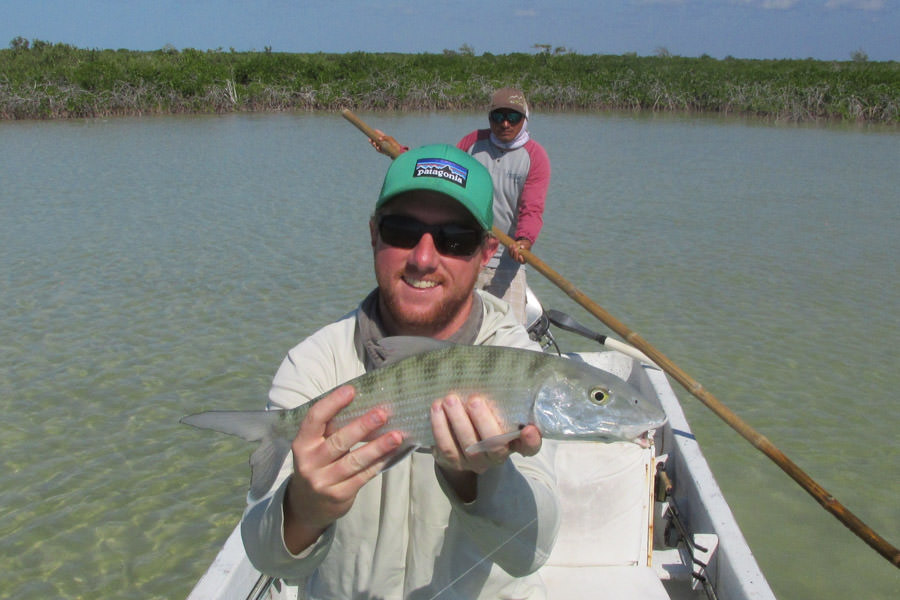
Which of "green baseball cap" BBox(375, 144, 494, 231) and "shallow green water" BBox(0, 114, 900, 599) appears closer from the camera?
"green baseball cap" BBox(375, 144, 494, 231)

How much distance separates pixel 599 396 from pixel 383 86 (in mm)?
45233

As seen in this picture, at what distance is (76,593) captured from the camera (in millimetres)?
5332

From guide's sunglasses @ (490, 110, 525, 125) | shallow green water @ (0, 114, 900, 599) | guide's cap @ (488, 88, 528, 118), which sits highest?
guide's cap @ (488, 88, 528, 118)

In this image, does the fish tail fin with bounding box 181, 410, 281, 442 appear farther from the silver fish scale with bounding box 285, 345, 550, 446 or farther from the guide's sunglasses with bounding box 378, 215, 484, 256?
the guide's sunglasses with bounding box 378, 215, 484, 256

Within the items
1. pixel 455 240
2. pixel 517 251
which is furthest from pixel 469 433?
pixel 517 251

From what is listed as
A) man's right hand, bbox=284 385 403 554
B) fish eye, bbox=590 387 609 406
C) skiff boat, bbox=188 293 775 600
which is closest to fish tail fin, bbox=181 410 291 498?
man's right hand, bbox=284 385 403 554

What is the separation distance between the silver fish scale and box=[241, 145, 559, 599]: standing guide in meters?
0.06

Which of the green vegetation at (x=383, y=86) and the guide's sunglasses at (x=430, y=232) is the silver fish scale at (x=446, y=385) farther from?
the green vegetation at (x=383, y=86)

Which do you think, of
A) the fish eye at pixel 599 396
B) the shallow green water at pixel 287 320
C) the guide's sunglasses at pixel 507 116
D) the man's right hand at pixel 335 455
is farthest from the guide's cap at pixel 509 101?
the man's right hand at pixel 335 455

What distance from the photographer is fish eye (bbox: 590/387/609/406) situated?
7.56 ft

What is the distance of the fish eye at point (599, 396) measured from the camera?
230cm

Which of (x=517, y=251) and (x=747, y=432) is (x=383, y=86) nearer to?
(x=517, y=251)

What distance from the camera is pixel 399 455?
2248 millimetres

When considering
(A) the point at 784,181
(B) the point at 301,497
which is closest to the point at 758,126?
(A) the point at 784,181
